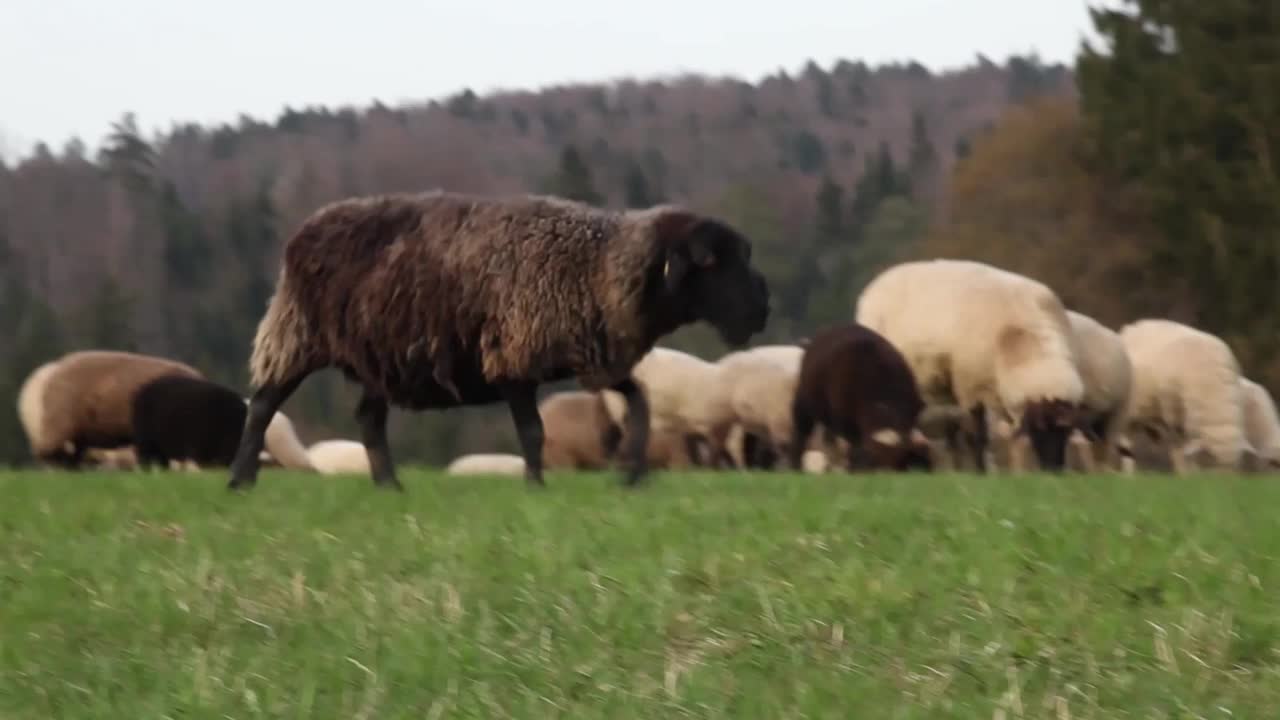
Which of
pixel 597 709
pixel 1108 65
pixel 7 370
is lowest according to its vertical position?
pixel 7 370

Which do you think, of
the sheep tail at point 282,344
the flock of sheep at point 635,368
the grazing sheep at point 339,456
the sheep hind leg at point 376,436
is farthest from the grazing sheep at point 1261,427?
the sheep tail at point 282,344

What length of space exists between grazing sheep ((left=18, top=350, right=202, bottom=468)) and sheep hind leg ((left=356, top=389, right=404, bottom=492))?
10.5 metres

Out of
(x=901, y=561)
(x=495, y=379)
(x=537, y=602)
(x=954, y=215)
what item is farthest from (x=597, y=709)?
(x=954, y=215)

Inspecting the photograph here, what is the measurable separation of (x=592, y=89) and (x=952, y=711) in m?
103

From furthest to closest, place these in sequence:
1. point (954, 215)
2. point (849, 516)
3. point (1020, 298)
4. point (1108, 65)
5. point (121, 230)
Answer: point (121, 230)
point (954, 215)
point (1108, 65)
point (1020, 298)
point (849, 516)

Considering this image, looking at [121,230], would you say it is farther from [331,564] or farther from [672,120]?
[331,564]

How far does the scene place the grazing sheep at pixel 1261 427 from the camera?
2175 centimetres

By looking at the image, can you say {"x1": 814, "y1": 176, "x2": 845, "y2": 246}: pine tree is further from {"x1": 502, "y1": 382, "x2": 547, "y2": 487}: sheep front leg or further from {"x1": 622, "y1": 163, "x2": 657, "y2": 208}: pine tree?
{"x1": 502, "y1": 382, "x2": 547, "y2": 487}: sheep front leg

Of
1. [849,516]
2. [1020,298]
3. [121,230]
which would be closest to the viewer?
[849,516]

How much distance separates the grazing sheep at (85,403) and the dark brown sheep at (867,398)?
8.18m

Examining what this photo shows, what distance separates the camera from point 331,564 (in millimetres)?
6039

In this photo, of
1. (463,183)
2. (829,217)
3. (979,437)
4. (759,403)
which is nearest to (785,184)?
(829,217)

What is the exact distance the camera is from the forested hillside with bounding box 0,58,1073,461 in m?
56.8

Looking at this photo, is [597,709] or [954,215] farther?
[954,215]
